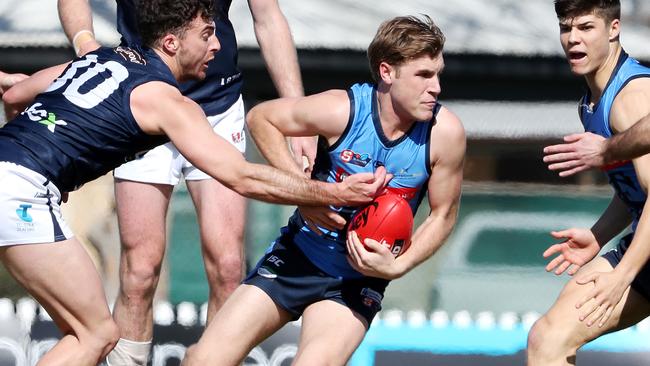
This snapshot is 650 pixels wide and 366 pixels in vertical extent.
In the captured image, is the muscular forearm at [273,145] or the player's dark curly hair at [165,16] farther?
the muscular forearm at [273,145]

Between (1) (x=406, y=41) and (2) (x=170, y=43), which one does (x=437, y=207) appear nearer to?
(1) (x=406, y=41)

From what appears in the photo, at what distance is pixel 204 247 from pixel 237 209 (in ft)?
0.76

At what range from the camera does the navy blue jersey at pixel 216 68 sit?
5344mm

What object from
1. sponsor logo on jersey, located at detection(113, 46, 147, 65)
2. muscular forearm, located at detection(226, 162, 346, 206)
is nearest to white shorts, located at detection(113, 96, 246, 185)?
sponsor logo on jersey, located at detection(113, 46, 147, 65)

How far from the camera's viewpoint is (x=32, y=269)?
423cm

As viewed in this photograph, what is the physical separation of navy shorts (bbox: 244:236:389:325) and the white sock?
88 cm

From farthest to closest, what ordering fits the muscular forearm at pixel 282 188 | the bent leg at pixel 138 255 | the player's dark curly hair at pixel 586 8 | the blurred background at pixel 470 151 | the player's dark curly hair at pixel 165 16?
the blurred background at pixel 470 151 < the bent leg at pixel 138 255 < the player's dark curly hair at pixel 586 8 < the player's dark curly hair at pixel 165 16 < the muscular forearm at pixel 282 188

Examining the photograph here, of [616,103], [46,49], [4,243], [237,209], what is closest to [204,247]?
[237,209]

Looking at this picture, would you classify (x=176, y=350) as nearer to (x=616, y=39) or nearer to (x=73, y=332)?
(x=73, y=332)

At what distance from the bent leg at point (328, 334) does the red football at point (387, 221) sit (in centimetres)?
35

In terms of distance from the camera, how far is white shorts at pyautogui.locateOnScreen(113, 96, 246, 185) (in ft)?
17.4

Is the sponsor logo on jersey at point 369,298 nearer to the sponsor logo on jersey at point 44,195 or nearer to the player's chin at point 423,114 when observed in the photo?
the player's chin at point 423,114

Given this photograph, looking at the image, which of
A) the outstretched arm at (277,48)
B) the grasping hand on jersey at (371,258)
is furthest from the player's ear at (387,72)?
the outstretched arm at (277,48)

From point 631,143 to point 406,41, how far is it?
955 millimetres
